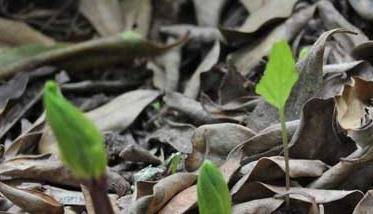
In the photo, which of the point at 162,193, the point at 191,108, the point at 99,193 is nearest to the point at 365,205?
the point at 162,193

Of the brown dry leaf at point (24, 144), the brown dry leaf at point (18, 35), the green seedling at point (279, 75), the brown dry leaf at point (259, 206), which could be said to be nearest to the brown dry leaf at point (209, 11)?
the brown dry leaf at point (18, 35)

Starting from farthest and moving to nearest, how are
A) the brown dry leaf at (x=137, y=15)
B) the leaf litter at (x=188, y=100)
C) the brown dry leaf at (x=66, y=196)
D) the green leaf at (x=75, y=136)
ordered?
the brown dry leaf at (x=137, y=15) → the brown dry leaf at (x=66, y=196) → the leaf litter at (x=188, y=100) → the green leaf at (x=75, y=136)

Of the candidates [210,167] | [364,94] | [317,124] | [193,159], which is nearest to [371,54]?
[364,94]

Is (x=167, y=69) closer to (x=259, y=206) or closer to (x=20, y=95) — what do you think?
(x=20, y=95)

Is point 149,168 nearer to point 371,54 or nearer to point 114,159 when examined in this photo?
point 114,159

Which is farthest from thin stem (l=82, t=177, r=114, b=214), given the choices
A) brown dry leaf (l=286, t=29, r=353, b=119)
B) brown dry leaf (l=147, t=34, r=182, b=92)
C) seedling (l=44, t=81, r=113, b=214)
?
brown dry leaf (l=147, t=34, r=182, b=92)

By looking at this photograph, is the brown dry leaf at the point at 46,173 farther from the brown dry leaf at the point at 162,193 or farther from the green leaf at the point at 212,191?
the green leaf at the point at 212,191
